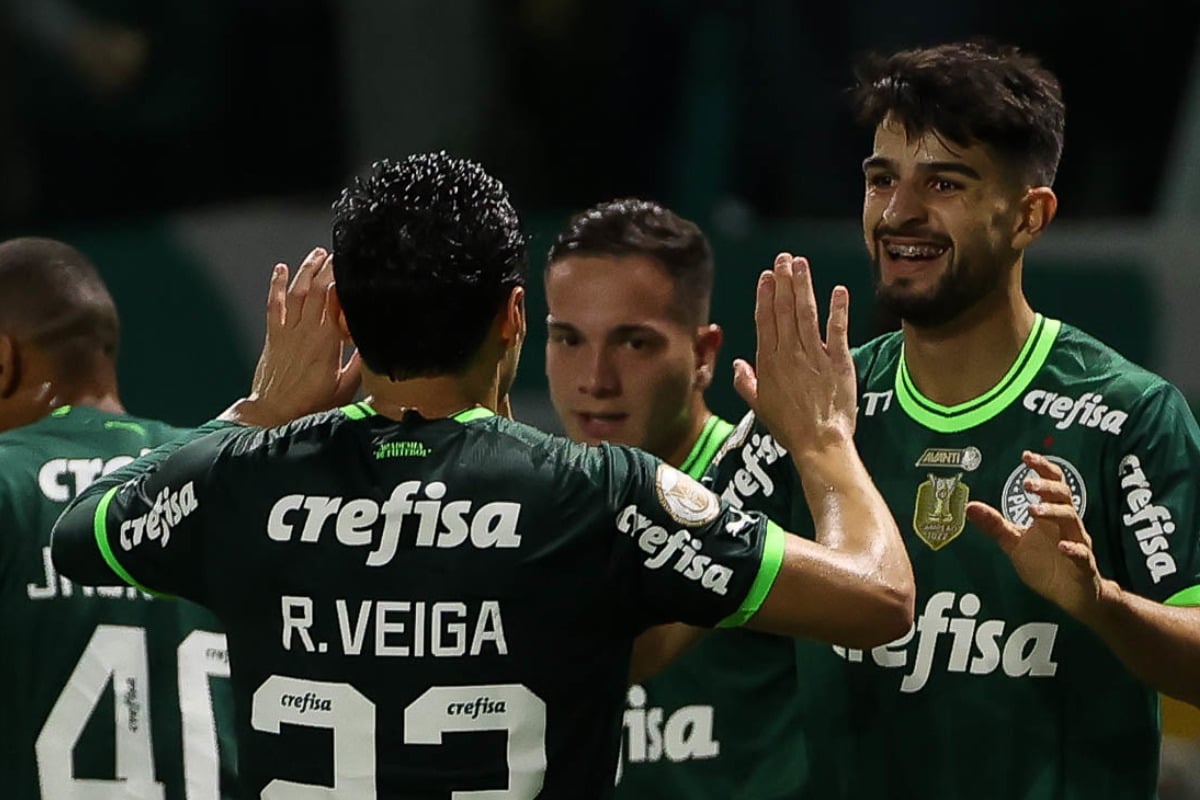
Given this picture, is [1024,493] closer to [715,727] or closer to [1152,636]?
[1152,636]

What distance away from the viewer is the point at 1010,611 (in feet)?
11.8

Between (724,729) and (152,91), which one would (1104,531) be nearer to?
(724,729)

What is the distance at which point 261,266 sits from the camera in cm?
851

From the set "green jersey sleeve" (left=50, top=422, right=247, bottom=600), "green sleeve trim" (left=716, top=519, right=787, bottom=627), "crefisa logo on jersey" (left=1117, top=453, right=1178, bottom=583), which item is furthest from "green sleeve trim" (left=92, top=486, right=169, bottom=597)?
"crefisa logo on jersey" (left=1117, top=453, right=1178, bottom=583)

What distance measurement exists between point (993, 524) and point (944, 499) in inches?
19.2

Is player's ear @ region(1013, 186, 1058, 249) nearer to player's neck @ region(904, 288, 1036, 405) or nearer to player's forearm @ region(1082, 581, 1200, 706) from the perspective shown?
player's neck @ region(904, 288, 1036, 405)

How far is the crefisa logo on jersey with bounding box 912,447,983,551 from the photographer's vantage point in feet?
11.9

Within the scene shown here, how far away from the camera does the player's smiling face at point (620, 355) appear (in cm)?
452

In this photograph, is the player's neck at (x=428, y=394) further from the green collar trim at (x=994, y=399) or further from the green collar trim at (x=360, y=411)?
the green collar trim at (x=994, y=399)

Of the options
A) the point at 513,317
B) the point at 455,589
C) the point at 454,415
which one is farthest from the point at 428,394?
the point at 455,589

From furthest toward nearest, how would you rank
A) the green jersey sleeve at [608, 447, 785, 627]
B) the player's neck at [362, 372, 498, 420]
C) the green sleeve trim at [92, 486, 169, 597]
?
the green sleeve trim at [92, 486, 169, 597] < the player's neck at [362, 372, 498, 420] < the green jersey sleeve at [608, 447, 785, 627]

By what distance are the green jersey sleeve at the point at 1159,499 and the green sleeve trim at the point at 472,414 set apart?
1.14 metres

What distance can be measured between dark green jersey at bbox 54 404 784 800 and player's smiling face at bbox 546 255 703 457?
1520 mm

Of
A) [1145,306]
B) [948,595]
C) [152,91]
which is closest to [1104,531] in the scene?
[948,595]
